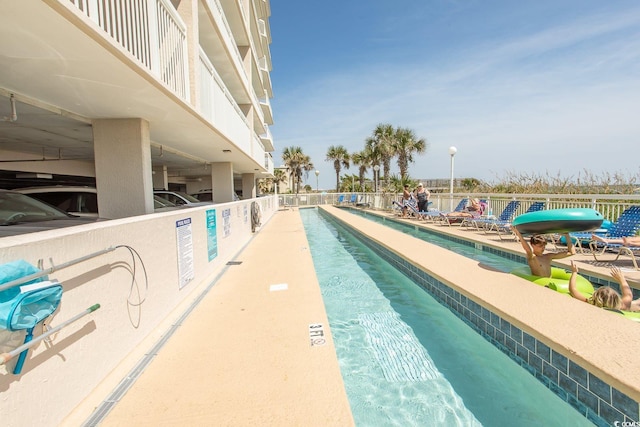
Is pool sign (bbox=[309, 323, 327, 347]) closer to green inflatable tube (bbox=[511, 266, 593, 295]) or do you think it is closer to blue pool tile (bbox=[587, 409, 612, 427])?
blue pool tile (bbox=[587, 409, 612, 427])

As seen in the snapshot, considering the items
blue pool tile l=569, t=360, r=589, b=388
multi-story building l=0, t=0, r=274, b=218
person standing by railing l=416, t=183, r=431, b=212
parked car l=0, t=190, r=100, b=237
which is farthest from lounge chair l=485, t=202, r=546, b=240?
parked car l=0, t=190, r=100, b=237

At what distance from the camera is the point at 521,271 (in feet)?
15.1

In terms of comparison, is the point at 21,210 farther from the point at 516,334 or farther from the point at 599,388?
the point at 599,388

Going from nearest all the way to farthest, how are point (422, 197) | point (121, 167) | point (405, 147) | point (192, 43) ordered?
1. point (121, 167)
2. point (192, 43)
3. point (422, 197)
4. point (405, 147)

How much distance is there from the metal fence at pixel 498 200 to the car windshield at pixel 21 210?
34.5ft

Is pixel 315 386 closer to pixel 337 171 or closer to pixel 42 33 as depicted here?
pixel 42 33

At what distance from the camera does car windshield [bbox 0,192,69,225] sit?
14.3ft

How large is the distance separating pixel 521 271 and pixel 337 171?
144 feet

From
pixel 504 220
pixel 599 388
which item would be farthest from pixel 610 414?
pixel 504 220

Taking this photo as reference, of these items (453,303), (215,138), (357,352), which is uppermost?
(215,138)

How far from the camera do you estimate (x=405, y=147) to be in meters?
27.5

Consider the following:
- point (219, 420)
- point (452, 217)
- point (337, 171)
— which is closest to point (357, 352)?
point (219, 420)

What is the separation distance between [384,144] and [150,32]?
2623 centimetres

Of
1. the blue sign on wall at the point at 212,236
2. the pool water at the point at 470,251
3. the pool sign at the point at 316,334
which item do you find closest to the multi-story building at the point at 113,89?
the blue sign on wall at the point at 212,236
